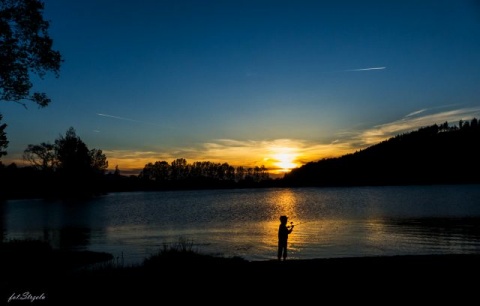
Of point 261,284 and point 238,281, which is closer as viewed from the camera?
point 261,284

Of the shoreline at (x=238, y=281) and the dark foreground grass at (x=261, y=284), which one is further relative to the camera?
the shoreline at (x=238, y=281)

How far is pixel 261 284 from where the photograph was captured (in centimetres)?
1367

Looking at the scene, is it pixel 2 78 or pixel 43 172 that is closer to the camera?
pixel 2 78

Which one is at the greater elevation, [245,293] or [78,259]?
[245,293]

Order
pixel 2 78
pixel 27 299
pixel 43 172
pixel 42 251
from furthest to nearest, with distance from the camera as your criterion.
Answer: pixel 43 172
pixel 42 251
pixel 2 78
pixel 27 299

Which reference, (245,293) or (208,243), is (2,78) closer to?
(245,293)

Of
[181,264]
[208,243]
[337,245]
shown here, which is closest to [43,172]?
[208,243]

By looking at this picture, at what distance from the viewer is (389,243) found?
130ft

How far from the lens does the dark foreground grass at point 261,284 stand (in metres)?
11.9

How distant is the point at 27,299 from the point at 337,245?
32130 mm

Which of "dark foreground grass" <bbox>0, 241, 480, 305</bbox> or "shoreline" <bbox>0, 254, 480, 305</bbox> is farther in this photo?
"shoreline" <bbox>0, 254, 480, 305</bbox>

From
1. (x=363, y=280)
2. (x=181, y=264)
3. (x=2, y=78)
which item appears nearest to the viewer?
(x=363, y=280)

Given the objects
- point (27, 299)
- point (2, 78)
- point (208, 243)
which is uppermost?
point (2, 78)

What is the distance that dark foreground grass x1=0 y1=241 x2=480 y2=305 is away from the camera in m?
11.9
